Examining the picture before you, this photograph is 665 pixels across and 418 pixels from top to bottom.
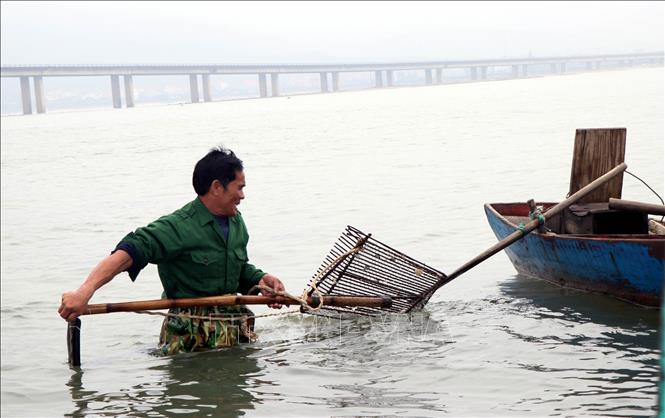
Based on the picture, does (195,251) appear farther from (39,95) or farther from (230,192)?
(39,95)

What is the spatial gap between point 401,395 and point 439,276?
1600 mm

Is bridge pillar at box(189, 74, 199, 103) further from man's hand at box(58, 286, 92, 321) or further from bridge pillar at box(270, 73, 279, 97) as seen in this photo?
man's hand at box(58, 286, 92, 321)

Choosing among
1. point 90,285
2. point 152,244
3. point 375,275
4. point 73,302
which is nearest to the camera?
point 73,302

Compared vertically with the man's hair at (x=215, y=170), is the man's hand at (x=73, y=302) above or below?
below

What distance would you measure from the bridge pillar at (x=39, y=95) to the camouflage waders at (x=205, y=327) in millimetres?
90530

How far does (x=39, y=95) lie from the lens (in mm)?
97625

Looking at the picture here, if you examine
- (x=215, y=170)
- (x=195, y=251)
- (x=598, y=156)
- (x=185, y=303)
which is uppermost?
(x=215, y=170)

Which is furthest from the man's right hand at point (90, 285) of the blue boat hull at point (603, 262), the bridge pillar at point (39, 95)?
the bridge pillar at point (39, 95)

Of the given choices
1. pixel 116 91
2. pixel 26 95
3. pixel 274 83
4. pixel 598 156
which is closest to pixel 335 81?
pixel 274 83

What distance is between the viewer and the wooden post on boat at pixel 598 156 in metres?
9.21

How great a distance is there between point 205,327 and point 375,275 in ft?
6.16

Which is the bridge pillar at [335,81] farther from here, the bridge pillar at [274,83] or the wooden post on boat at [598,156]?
the wooden post on boat at [598,156]

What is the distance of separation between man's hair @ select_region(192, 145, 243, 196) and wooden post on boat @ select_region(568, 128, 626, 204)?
14.6ft

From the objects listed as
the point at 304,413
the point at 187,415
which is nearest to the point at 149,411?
the point at 187,415
